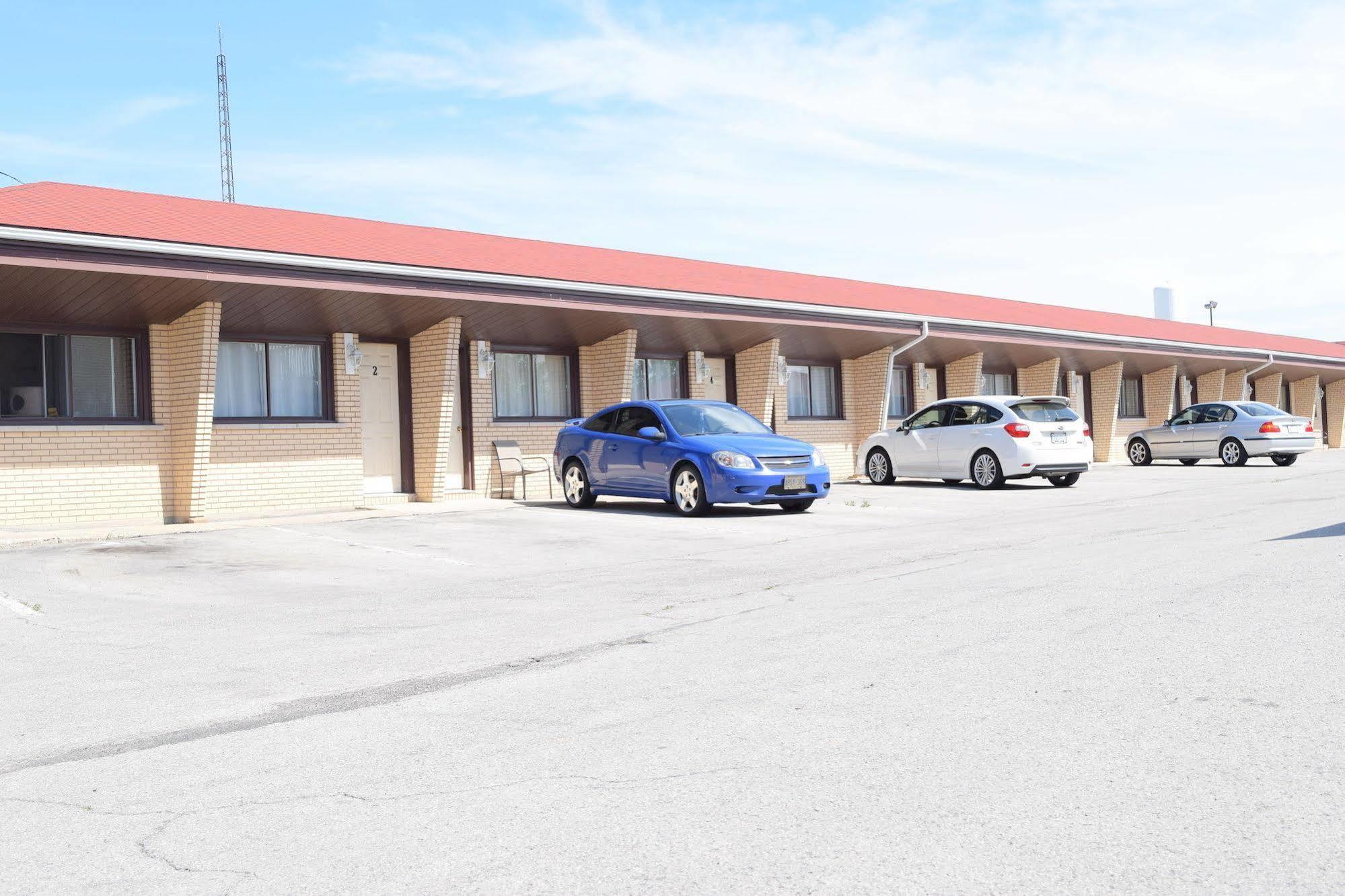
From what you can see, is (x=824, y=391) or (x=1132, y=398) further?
(x=1132, y=398)

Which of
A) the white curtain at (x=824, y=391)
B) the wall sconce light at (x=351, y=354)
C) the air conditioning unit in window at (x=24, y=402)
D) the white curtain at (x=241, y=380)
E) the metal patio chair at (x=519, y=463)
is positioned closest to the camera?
the air conditioning unit in window at (x=24, y=402)

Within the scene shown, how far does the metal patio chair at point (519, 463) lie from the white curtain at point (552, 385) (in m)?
0.90

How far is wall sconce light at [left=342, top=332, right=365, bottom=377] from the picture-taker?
58.1 ft

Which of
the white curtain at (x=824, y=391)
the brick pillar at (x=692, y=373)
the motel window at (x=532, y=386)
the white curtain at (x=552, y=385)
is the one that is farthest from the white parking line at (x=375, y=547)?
the white curtain at (x=824, y=391)

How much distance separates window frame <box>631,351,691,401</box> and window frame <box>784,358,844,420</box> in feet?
7.68

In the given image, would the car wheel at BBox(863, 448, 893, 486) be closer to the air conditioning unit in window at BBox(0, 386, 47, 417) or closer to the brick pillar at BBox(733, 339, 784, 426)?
the brick pillar at BBox(733, 339, 784, 426)

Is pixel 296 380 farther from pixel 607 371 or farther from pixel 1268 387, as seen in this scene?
pixel 1268 387

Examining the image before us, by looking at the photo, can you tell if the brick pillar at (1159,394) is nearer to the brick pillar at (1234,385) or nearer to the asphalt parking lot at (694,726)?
the brick pillar at (1234,385)

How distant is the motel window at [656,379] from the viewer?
22188 millimetres

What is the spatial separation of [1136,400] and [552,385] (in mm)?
21782

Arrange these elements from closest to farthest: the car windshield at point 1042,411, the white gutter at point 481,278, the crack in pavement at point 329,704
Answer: the crack in pavement at point 329,704 → the white gutter at point 481,278 → the car windshield at point 1042,411

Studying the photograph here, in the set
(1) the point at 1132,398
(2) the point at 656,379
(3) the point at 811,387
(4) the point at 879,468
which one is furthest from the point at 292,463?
(1) the point at 1132,398

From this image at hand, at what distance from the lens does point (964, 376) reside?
2844cm

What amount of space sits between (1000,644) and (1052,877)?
10.3 ft
